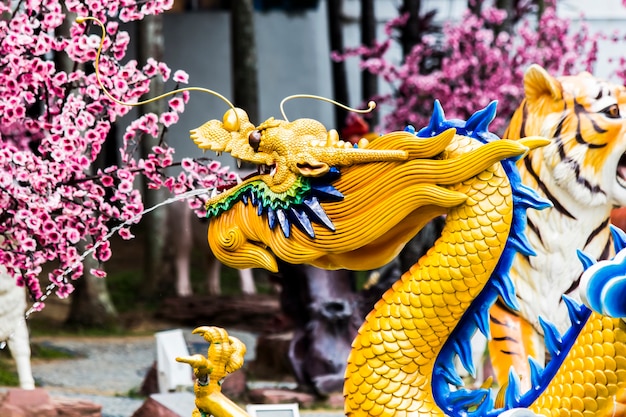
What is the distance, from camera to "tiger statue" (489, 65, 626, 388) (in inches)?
193

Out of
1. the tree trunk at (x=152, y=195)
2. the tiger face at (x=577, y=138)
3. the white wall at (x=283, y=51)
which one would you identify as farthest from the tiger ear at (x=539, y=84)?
the white wall at (x=283, y=51)

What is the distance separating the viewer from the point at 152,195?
10.9 meters

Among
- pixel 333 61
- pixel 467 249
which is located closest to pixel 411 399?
pixel 467 249

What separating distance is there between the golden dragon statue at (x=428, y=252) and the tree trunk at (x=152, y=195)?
6.67 m

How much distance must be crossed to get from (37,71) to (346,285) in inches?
138

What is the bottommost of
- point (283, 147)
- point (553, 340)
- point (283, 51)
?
point (283, 51)

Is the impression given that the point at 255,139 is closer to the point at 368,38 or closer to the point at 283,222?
the point at 283,222

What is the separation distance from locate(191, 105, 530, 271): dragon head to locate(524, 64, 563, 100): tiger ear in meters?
1.77

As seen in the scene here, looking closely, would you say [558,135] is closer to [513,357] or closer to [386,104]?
[513,357]

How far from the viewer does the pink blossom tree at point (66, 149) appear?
17.0 ft

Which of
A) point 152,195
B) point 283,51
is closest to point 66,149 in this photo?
point 152,195

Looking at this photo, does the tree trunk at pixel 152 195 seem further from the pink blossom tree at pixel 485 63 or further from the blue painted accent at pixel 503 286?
the blue painted accent at pixel 503 286

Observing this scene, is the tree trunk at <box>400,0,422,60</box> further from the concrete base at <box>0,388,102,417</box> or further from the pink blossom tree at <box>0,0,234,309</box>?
the pink blossom tree at <box>0,0,234,309</box>

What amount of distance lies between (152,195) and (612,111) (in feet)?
21.4
